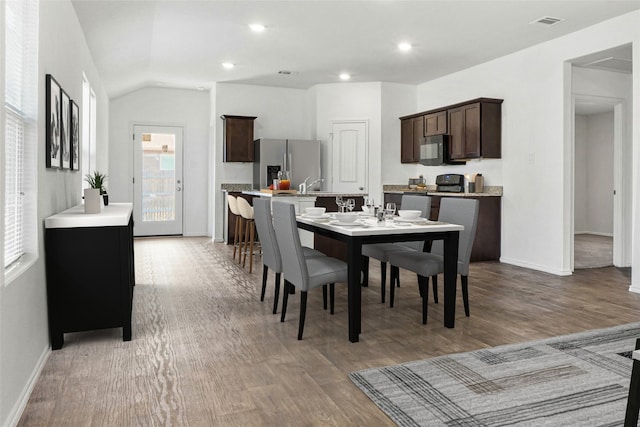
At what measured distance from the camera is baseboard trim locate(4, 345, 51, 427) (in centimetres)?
200

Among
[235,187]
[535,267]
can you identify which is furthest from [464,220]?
[235,187]

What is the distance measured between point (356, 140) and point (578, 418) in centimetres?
633

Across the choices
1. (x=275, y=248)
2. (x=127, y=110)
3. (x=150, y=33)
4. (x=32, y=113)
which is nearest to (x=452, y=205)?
(x=275, y=248)

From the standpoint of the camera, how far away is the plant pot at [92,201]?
10.3 feet

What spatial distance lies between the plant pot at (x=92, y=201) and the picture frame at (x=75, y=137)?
782 mm

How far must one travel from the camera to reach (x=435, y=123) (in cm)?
708

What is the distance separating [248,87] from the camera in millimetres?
8344

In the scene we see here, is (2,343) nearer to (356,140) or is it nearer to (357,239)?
(357,239)

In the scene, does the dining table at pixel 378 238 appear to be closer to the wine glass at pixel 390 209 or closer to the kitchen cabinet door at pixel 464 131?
the wine glass at pixel 390 209

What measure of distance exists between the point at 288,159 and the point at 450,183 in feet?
8.99

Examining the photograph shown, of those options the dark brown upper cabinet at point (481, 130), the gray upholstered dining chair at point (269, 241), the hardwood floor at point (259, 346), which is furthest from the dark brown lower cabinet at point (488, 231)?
the gray upholstered dining chair at point (269, 241)

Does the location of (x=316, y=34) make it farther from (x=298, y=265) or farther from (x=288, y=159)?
(x=298, y=265)

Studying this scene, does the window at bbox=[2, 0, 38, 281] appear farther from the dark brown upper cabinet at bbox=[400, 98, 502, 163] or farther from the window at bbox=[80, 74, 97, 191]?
the dark brown upper cabinet at bbox=[400, 98, 502, 163]

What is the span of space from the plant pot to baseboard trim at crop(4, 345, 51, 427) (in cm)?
91
